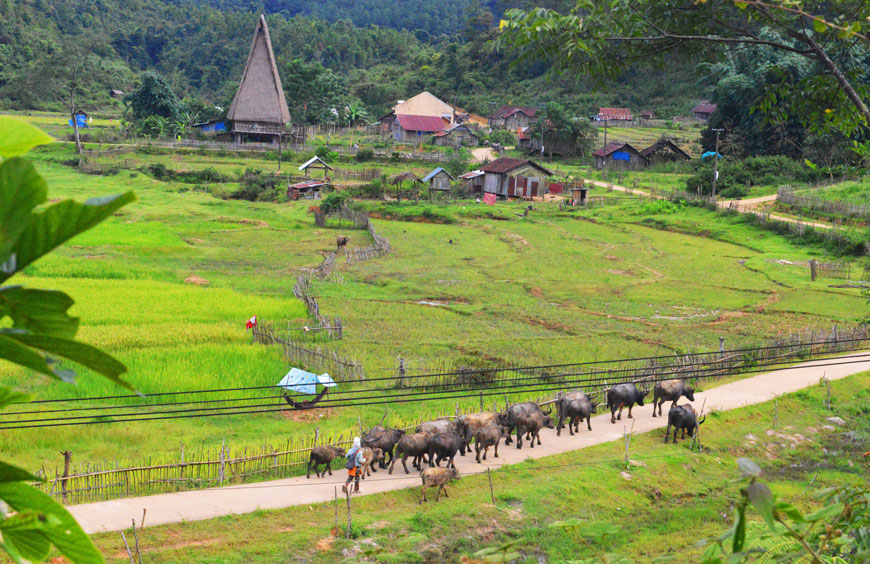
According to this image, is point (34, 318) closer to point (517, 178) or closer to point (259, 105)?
point (517, 178)

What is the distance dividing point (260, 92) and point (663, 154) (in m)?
37.3

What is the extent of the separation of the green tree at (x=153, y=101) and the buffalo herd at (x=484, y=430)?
63702mm

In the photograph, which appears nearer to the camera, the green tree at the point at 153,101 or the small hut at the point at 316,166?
the small hut at the point at 316,166

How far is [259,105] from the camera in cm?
7194

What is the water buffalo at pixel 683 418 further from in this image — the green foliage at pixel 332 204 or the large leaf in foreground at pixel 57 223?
the green foliage at pixel 332 204

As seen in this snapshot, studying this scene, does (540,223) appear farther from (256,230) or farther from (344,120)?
(344,120)

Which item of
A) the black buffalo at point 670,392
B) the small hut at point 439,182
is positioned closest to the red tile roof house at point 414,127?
the small hut at point 439,182

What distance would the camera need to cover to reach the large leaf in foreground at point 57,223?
3.11ft

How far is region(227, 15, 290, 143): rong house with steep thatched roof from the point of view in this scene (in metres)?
71.4

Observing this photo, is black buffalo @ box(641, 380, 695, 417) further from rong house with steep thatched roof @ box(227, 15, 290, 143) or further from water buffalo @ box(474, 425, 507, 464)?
rong house with steep thatched roof @ box(227, 15, 290, 143)

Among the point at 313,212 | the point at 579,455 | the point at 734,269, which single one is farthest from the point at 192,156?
the point at 579,455

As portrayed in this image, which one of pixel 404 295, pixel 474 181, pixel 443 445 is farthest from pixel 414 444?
pixel 474 181

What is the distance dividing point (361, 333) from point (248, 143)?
167 feet

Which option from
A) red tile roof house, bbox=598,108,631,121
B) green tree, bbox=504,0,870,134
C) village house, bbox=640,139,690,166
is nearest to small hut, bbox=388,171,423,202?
village house, bbox=640,139,690,166
